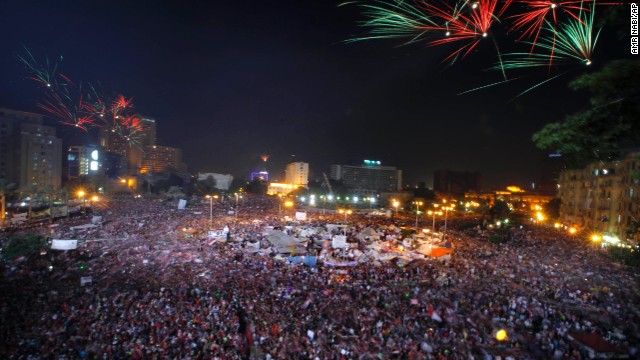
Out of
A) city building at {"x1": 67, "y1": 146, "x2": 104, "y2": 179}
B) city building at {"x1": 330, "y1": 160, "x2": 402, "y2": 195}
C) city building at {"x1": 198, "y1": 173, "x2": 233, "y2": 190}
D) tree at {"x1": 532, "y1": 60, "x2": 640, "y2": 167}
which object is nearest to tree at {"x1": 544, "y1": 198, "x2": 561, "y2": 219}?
tree at {"x1": 532, "y1": 60, "x2": 640, "y2": 167}

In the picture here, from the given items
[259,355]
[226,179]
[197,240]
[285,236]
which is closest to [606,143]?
[259,355]

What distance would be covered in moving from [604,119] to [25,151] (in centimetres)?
6692

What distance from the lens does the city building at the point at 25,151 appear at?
49.4 m

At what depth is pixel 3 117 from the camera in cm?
4966

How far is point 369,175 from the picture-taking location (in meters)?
123

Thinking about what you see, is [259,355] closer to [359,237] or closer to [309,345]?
[309,345]

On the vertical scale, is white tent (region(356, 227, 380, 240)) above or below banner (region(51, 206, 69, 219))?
above

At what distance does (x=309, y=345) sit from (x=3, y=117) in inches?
2560

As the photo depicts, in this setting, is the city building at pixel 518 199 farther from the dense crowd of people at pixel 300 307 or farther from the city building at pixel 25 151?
the city building at pixel 25 151

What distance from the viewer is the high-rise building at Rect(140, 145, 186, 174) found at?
12081 centimetres

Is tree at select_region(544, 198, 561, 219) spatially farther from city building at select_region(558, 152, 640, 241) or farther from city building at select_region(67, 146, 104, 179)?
city building at select_region(67, 146, 104, 179)

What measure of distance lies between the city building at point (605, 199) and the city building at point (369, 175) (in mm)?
83206

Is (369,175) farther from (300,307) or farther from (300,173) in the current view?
(300,307)

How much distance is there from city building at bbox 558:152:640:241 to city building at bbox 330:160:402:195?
83206 mm
